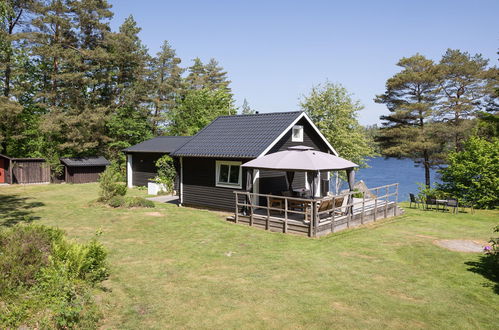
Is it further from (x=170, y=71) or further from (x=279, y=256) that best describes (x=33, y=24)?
(x=279, y=256)

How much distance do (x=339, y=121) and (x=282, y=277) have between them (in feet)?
85.1

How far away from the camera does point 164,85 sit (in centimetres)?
4675

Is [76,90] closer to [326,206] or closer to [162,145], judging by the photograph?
[162,145]

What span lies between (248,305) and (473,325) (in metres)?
4.31

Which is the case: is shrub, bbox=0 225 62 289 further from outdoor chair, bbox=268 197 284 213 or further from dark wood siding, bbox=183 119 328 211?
dark wood siding, bbox=183 119 328 211

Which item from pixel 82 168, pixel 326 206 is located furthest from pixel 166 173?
pixel 326 206

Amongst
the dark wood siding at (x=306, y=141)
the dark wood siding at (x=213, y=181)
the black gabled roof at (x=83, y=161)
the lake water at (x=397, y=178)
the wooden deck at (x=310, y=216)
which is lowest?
the lake water at (x=397, y=178)

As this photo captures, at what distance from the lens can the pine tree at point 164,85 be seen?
1811 inches

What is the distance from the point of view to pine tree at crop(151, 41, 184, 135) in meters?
46.0

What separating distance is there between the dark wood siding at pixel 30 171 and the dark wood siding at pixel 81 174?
1858 millimetres

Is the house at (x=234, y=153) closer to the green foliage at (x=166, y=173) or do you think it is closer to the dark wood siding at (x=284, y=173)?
the dark wood siding at (x=284, y=173)

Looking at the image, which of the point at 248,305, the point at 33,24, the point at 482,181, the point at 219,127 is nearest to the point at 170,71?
the point at 33,24

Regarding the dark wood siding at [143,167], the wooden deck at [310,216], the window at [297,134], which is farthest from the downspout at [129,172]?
the window at [297,134]

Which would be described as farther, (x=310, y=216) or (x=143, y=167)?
(x=143, y=167)
